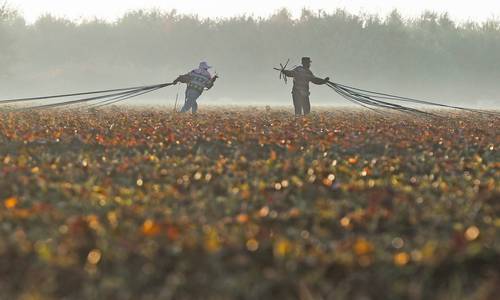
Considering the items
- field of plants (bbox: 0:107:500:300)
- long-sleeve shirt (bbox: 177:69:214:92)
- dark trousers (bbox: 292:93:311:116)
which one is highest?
long-sleeve shirt (bbox: 177:69:214:92)

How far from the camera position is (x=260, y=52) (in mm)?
77062

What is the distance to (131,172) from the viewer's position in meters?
7.48

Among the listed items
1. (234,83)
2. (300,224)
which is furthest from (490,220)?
(234,83)

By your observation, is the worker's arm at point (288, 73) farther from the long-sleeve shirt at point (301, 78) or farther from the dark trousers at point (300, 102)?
the dark trousers at point (300, 102)

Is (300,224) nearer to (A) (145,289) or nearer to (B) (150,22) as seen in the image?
(A) (145,289)

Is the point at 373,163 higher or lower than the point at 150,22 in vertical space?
lower

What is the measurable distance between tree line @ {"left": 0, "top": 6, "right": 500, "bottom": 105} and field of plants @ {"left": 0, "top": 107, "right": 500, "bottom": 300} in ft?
211

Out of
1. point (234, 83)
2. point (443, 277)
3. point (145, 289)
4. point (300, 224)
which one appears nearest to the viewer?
point (145, 289)

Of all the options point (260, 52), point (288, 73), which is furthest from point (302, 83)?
point (260, 52)

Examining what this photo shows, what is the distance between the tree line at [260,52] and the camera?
74.9 m

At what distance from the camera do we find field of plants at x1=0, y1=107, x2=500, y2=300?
12.6ft

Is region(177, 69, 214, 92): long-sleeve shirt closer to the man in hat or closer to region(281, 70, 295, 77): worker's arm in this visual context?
region(281, 70, 295, 77): worker's arm

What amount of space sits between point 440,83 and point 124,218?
78.7 m

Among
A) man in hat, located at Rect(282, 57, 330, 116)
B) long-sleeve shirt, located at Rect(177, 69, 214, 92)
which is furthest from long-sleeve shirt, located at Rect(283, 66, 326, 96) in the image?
long-sleeve shirt, located at Rect(177, 69, 214, 92)
